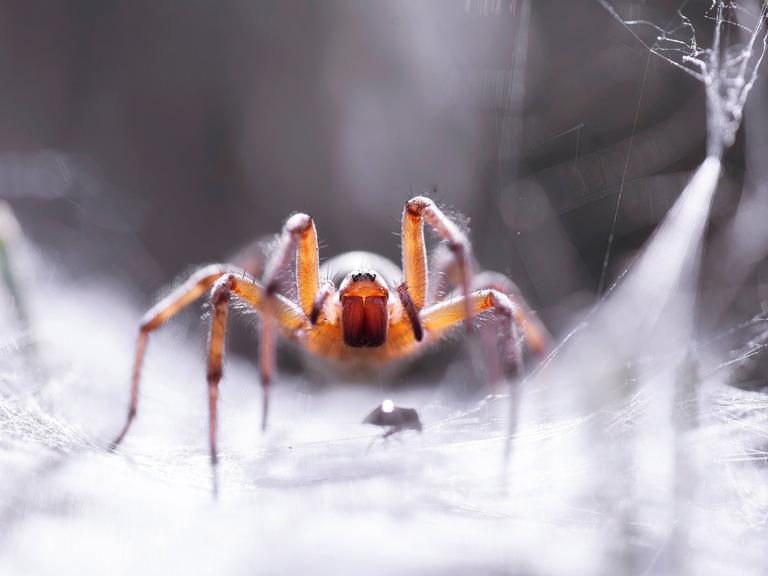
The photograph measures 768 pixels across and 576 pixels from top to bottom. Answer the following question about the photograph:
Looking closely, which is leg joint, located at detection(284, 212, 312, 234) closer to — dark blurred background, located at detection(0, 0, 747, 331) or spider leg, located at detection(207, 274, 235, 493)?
spider leg, located at detection(207, 274, 235, 493)

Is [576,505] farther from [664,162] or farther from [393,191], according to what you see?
[393,191]

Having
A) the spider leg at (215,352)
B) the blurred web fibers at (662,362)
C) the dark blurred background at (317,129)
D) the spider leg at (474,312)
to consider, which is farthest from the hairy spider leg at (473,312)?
the dark blurred background at (317,129)

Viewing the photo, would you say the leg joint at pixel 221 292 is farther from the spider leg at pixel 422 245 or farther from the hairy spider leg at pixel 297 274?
the spider leg at pixel 422 245

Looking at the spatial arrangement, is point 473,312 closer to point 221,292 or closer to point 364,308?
point 364,308

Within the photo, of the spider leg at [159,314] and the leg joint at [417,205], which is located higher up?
the leg joint at [417,205]

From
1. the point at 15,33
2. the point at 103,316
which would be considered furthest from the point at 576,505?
the point at 15,33

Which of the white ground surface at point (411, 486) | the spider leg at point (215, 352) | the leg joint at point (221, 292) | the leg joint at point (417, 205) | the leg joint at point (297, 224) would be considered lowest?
the white ground surface at point (411, 486)
